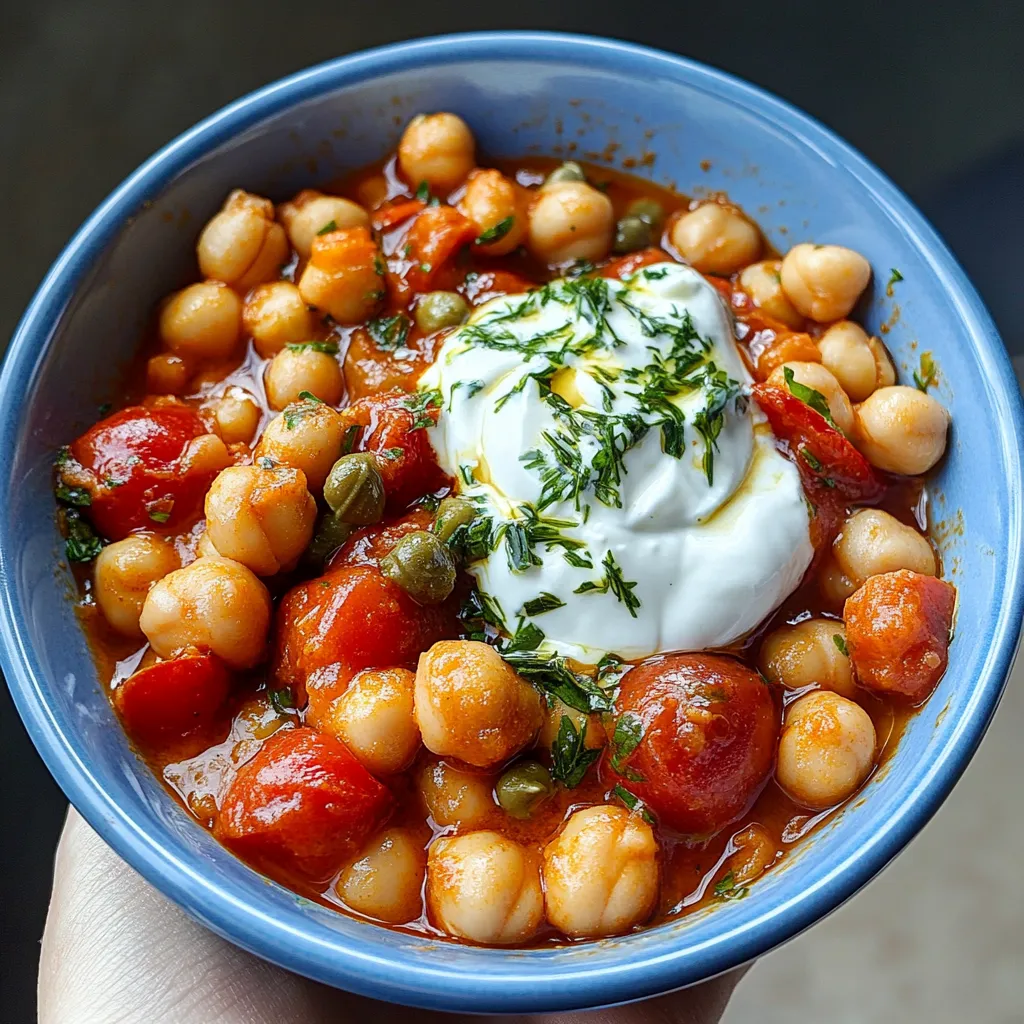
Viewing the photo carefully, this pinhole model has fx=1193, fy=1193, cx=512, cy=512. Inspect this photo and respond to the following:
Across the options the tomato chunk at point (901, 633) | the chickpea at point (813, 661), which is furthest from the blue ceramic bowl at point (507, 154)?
the chickpea at point (813, 661)

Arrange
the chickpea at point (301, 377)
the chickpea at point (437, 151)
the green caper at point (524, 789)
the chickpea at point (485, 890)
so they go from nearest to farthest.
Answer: the chickpea at point (485, 890), the green caper at point (524, 789), the chickpea at point (301, 377), the chickpea at point (437, 151)

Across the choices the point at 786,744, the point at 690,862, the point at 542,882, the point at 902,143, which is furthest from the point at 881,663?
the point at 902,143

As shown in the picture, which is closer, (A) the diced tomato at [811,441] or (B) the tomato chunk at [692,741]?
(B) the tomato chunk at [692,741]

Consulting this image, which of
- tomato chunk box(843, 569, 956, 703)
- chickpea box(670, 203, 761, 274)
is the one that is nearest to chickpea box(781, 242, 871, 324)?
chickpea box(670, 203, 761, 274)

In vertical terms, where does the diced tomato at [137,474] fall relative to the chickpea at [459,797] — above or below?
above

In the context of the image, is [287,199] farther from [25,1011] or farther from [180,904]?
[25,1011]

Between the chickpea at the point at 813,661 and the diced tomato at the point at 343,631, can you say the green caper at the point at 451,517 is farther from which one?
the chickpea at the point at 813,661

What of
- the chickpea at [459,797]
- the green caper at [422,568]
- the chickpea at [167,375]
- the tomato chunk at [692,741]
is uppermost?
the chickpea at [167,375]

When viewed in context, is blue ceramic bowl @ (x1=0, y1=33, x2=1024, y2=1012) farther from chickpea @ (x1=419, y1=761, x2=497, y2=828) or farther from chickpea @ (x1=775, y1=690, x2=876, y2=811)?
chickpea @ (x1=419, y1=761, x2=497, y2=828)
